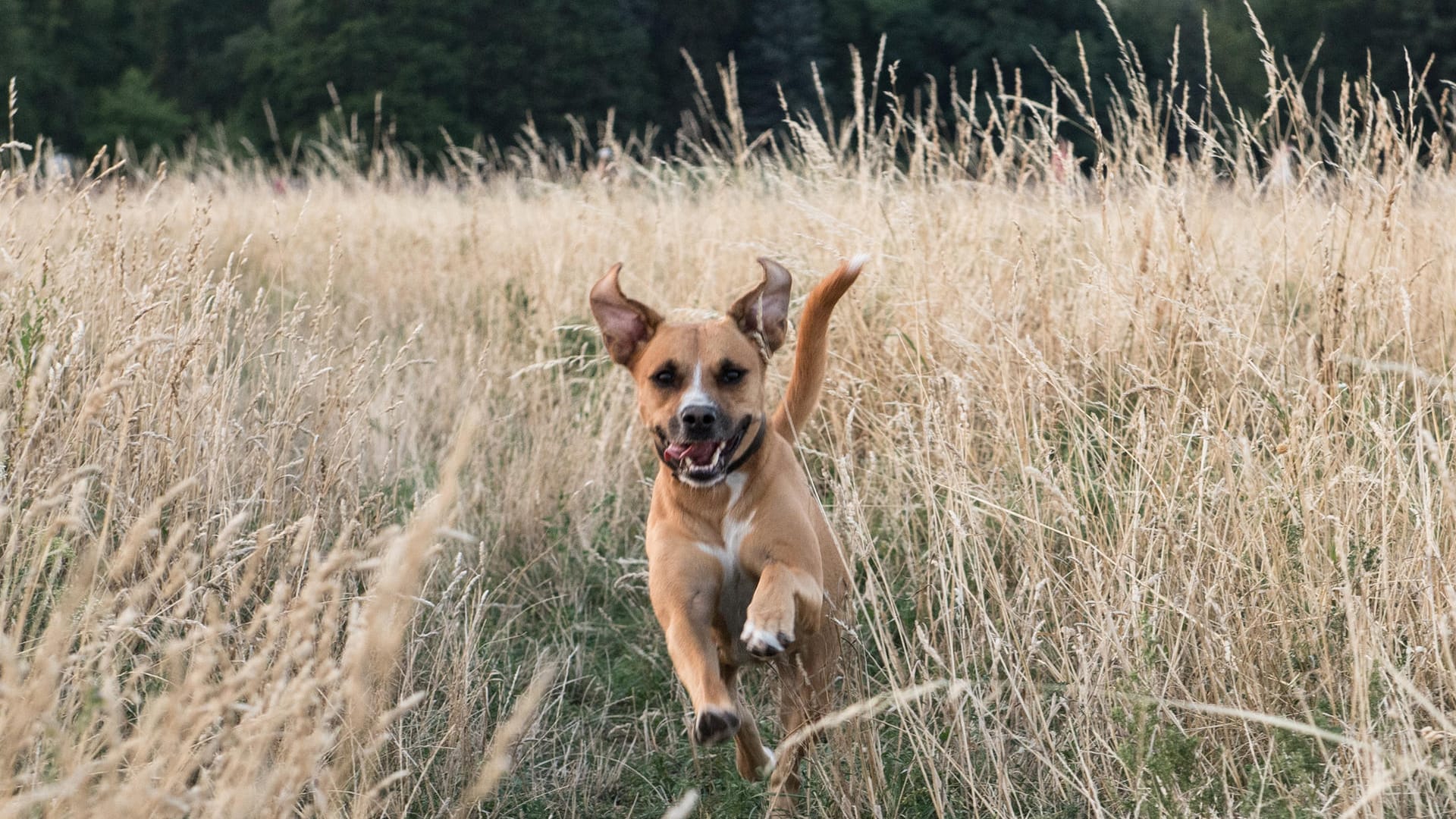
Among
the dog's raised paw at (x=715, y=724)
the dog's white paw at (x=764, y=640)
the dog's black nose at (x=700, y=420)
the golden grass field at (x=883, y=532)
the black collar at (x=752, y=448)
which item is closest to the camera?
the golden grass field at (x=883, y=532)

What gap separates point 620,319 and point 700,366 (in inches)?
17.8

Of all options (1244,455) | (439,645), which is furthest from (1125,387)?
(439,645)

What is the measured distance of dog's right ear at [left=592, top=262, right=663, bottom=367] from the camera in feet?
12.4

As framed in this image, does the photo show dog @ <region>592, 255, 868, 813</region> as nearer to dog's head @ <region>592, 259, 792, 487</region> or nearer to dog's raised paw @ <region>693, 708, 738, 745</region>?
dog's head @ <region>592, 259, 792, 487</region>

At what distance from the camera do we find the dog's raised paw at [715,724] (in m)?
2.67

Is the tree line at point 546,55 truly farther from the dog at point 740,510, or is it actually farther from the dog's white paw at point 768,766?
the dog's white paw at point 768,766

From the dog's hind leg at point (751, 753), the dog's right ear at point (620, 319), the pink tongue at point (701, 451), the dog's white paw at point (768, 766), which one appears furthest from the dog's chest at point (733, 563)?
the dog's right ear at point (620, 319)

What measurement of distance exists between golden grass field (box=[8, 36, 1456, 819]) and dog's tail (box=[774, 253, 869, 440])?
0.25 m

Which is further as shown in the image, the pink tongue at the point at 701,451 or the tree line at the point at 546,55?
the tree line at the point at 546,55

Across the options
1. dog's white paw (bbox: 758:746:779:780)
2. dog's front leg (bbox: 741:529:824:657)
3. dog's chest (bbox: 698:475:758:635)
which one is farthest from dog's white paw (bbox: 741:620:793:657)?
dog's chest (bbox: 698:475:758:635)

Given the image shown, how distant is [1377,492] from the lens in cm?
319

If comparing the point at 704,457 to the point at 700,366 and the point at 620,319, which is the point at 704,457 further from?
the point at 620,319

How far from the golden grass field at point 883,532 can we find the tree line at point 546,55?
3219cm

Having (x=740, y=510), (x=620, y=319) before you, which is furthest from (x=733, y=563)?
(x=620, y=319)
